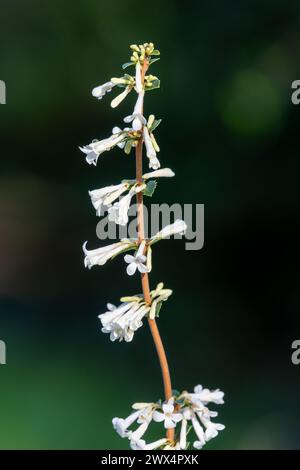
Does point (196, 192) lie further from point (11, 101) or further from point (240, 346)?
point (11, 101)

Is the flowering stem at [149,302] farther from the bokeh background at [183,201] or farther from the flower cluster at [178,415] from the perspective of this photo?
the bokeh background at [183,201]

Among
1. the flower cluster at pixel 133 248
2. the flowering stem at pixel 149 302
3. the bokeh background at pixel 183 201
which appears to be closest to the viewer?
the flowering stem at pixel 149 302

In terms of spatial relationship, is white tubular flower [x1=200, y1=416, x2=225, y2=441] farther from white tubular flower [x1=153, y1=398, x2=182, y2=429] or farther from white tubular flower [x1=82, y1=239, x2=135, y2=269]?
white tubular flower [x1=82, y1=239, x2=135, y2=269]

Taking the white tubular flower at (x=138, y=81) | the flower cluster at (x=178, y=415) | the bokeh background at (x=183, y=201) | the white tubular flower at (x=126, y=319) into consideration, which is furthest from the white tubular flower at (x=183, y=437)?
the bokeh background at (x=183, y=201)

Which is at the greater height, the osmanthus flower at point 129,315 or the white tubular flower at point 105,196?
the white tubular flower at point 105,196

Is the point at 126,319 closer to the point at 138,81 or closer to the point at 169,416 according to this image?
the point at 169,416

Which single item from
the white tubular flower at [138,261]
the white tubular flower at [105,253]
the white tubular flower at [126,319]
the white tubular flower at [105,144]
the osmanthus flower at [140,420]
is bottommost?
the osmanthus flower at [140,420]

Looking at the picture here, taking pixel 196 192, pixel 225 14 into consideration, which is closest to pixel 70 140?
pixel 196 192

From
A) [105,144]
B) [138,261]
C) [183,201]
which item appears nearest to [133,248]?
[138,261]
